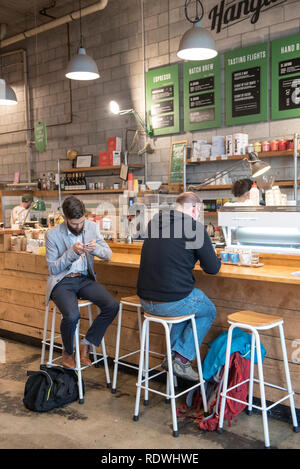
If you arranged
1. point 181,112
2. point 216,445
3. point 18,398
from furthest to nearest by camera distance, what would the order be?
point 181,112 < point 18,398 < point 216,445

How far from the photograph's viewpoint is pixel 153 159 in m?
7.12

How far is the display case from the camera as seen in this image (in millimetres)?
3623

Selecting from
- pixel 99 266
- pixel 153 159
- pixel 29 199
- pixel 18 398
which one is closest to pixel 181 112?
pixel 153 159

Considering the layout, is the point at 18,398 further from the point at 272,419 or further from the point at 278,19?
the point at 278,19

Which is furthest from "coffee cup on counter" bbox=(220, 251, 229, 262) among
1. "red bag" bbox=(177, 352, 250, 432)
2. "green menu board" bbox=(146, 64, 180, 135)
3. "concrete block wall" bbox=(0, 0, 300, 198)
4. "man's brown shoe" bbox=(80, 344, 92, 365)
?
"green menu board" bbox=(146, 64, 180, 135)

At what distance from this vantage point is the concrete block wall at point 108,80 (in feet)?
19.4

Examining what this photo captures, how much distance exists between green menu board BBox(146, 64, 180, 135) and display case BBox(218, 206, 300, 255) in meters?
3.13

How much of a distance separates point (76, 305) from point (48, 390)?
65 centimetres

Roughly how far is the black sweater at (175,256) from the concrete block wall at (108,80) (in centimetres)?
309

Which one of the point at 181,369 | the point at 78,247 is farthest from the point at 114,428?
the point at 78,247

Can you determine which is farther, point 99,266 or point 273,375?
point 99,266

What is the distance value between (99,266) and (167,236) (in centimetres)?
140

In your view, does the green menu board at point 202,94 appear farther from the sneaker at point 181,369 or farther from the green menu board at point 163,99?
the sneaker at point 181,369

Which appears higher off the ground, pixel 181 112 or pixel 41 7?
pixel 41 7
